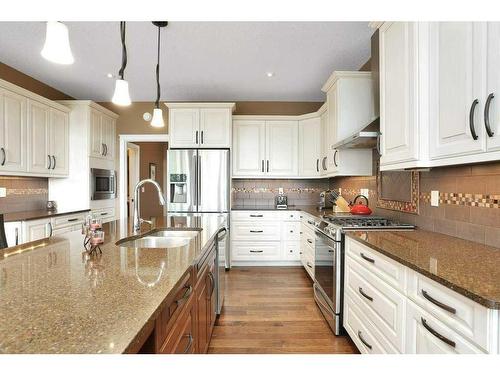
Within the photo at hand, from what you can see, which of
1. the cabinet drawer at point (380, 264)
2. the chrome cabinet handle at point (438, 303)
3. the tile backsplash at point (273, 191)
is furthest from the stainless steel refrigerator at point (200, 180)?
the chrome cabinet handle at point (438, 303)

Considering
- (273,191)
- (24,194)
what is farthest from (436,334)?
(24,194)

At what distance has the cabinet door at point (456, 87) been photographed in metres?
1.28

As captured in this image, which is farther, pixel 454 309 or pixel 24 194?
pixel 24 194

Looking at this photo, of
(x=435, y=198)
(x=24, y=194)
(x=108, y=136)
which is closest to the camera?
(x=435, y=198)

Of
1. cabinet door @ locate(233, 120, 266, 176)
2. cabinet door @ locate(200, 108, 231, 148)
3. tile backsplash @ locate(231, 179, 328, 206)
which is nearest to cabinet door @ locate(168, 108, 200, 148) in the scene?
cabinet door @ locate(200, 108, 231, 148)

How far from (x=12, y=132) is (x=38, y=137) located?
38 centimetres

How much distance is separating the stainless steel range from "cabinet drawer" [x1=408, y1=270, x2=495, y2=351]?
0.93 m

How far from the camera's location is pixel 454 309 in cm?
103

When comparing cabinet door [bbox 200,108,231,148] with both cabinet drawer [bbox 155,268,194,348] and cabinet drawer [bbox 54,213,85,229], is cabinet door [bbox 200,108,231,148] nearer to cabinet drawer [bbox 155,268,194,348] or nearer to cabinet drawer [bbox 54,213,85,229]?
cabinet drawer [bbox 54,213,85,229]

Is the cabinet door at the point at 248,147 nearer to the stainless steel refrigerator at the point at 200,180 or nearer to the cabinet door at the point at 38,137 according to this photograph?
the stainless steel refrigerator at the point at 200,180

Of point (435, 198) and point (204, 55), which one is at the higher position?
point (204, 55)

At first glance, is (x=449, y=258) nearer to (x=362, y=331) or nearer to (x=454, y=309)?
(x=454, y=309)

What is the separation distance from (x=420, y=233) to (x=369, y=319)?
71 centimetres

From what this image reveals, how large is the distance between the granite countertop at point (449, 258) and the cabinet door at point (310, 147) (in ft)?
8.10
